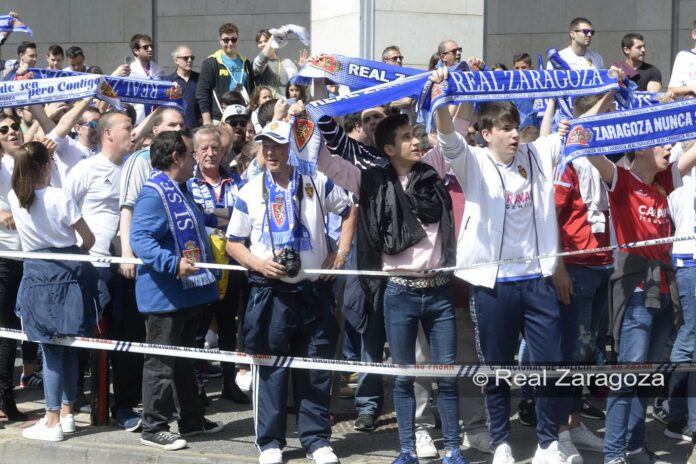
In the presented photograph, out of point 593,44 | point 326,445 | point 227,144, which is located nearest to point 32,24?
point 593,44

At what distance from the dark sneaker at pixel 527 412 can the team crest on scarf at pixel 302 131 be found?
2.48m

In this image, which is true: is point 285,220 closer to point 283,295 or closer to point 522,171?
point 283,295

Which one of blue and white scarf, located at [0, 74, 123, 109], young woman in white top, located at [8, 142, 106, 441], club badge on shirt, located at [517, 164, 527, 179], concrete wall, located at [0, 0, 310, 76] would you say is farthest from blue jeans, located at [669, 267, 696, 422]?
concrete wall, located at [0, 0, 310, 76]

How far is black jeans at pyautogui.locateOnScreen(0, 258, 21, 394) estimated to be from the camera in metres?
9.11

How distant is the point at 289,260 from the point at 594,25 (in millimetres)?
9369

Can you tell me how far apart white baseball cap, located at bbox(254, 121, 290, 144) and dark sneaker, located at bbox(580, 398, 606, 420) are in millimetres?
2972

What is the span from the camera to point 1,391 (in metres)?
8.94

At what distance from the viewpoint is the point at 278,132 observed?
761 cm

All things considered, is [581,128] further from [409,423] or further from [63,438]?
[63,438]

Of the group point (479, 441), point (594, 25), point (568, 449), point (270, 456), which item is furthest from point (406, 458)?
point (594, 25)

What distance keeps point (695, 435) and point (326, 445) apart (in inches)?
90.2

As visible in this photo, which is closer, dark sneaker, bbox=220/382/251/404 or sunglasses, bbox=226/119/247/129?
dark sneaker, bbox=220/382/251/404

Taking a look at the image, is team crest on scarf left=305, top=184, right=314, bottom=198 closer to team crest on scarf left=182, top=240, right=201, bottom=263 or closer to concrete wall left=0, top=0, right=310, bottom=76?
team crest on scarf left=182, top=240, right=201, bottom=263

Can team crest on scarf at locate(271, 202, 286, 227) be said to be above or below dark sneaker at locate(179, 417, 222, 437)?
above
